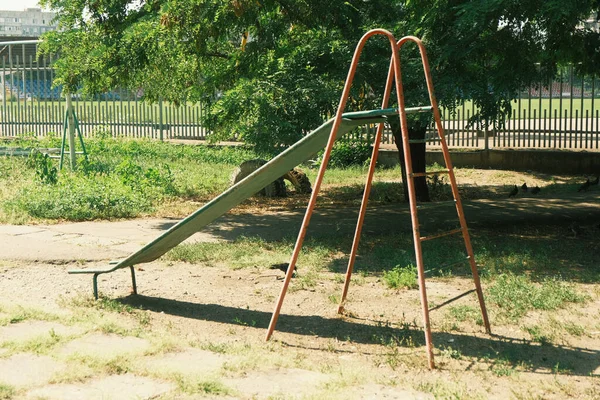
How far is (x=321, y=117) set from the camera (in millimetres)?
9688

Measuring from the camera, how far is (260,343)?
19.0ft

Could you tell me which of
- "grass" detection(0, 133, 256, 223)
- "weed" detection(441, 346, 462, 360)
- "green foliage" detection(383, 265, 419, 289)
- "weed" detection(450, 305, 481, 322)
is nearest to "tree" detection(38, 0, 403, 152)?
"grass" detection(0, 133, 256, 223)

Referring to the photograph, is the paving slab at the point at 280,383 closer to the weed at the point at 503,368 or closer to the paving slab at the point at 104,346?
the paving slab at the point at 104,346

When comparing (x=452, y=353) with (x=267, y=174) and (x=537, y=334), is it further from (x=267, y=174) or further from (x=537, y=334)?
(x=267, y=174)

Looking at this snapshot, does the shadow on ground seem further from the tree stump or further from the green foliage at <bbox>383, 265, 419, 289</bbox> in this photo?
the tree stump

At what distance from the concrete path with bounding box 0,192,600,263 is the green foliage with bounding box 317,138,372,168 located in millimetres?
4893

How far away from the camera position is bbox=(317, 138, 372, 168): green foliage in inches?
661

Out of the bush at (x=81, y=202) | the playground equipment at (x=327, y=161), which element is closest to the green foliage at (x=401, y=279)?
the playground equipment at (x=327, y=161)

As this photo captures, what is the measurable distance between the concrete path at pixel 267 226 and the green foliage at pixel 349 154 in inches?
193

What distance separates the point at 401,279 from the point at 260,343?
1917mm

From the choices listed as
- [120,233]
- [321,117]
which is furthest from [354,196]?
[120,233]

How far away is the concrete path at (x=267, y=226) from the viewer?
888 cm

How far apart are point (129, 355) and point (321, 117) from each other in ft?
16.2

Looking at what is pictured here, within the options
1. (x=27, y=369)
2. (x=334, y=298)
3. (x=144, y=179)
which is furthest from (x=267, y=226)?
(x=27, y=369)
